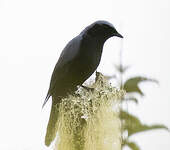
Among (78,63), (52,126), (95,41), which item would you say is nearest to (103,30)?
(95,41)

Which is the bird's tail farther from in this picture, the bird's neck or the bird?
the bird's neck

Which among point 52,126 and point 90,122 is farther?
point 52,126

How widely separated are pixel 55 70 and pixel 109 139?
19.6 inches

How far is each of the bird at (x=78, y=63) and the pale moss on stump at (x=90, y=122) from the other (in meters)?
0.19

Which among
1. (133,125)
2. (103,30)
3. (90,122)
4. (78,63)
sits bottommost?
(90,122)

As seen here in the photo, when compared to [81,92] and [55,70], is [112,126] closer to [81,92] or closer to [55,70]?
[81,92]

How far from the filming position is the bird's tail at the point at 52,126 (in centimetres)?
158

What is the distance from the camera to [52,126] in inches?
63.2

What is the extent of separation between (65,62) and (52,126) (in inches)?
11.1

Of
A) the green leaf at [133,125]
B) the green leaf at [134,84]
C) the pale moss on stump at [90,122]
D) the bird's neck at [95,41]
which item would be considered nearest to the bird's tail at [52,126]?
the pale moss on stump at [90,122]

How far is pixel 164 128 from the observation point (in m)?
2.34

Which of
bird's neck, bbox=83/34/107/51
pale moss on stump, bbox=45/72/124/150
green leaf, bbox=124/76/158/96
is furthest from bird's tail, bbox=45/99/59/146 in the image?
green leaf, bbox=124/76/158/96

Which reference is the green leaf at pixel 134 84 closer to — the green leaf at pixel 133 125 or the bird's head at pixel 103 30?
the green leaf at pixel 133 125

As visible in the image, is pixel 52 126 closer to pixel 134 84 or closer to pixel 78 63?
pixel 78 63
